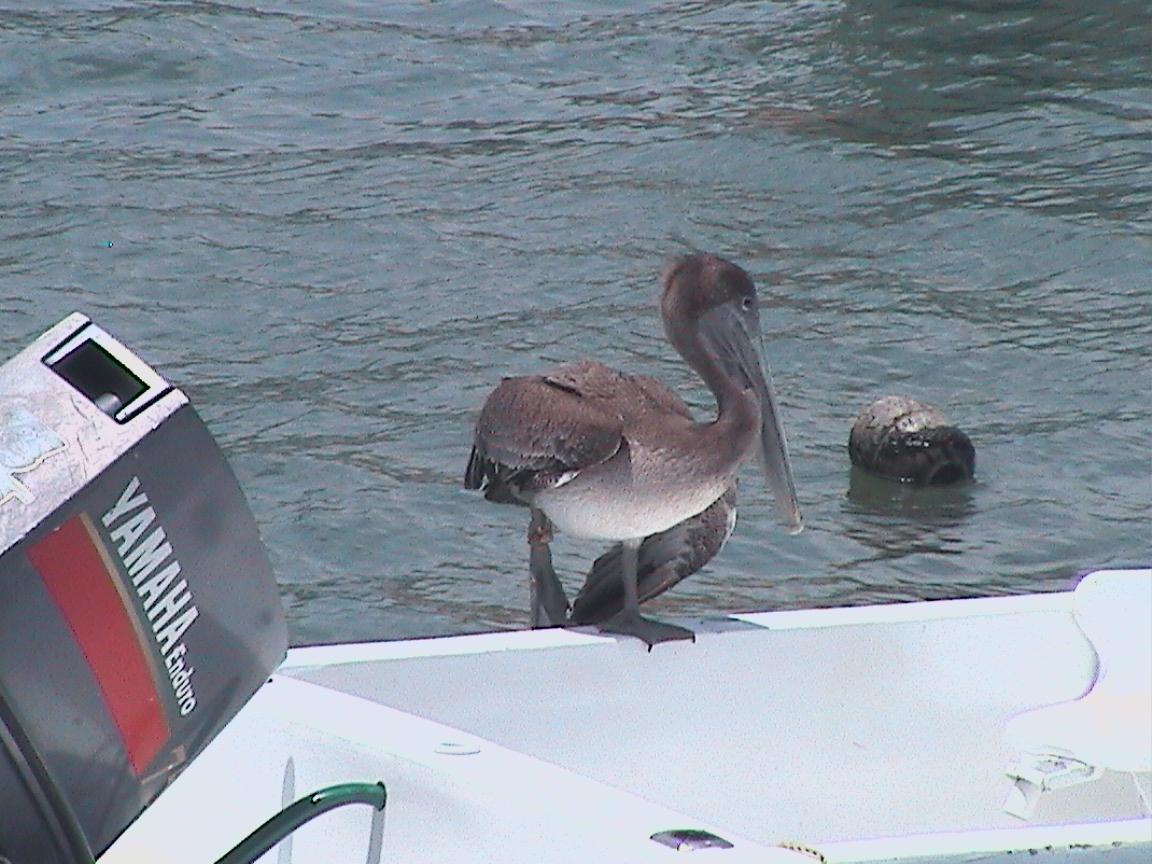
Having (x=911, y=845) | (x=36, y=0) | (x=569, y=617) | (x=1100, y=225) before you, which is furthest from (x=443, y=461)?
(x=36, y=0)

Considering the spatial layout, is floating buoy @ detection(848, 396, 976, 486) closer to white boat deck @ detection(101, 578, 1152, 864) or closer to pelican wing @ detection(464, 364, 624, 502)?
pelican wing @ detection(464, 364, 624, 502)

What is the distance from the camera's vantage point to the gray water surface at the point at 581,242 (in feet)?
20.9

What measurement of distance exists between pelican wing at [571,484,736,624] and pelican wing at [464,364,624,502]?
0.29 meters

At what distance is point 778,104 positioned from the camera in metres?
9.84

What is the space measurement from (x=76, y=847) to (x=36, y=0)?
9.08 meters

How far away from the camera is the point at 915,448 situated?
6586 mm

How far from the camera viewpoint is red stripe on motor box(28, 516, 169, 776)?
2602 mm

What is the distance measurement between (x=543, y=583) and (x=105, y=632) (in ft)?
6.62

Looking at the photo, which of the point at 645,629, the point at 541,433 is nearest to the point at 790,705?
the point at 645,629

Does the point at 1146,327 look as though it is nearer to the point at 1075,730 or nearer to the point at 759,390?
the point at 759,390

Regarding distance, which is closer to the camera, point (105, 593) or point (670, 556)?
point (105, 593)

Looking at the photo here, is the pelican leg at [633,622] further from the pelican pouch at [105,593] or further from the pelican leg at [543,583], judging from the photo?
the pelican pouch at [105,593]

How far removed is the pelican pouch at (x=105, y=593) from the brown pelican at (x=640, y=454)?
1.35 metres

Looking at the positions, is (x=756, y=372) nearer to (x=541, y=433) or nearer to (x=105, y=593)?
(x=541, y=433)
